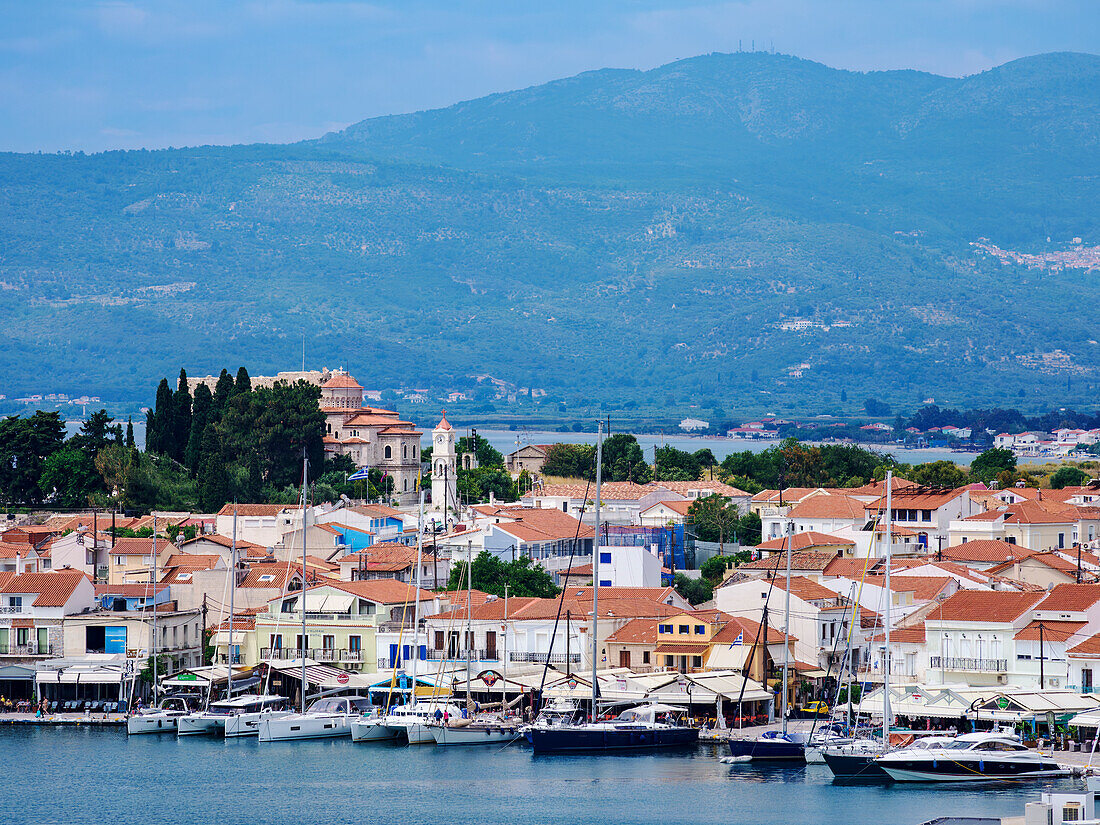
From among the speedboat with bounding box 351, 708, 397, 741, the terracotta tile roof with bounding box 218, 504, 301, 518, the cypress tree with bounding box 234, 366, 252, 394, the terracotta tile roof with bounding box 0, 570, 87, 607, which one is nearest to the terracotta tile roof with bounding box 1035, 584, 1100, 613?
the speedboat with bounding box 351, 708, 397, 741

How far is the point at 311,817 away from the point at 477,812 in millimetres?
3739

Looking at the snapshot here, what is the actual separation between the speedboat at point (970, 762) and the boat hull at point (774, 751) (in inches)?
114

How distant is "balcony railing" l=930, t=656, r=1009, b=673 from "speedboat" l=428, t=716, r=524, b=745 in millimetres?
12046

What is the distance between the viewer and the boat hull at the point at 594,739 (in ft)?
164

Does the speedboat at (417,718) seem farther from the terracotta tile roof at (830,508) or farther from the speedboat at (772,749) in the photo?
the terracotta tile roof at (830,508)

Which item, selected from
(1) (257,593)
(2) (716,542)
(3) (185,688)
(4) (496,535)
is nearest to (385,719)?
(3) (185,688)

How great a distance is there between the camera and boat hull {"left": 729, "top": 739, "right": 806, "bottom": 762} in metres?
47.9

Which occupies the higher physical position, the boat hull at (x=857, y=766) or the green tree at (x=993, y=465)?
the green tree at (x=993, y=465)

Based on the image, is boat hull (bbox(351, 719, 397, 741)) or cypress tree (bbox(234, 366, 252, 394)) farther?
cypress tree (bbox(234, 366, 252, 394))

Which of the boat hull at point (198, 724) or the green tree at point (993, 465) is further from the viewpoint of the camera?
the green tree at point (993, 465)

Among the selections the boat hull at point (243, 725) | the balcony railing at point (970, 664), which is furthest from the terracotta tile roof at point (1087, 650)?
the boat hull at point (243, 725)

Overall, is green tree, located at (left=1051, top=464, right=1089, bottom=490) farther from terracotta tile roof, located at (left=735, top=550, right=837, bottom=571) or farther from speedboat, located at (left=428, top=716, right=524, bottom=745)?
speedboat, located at (left=428, top=716, right=524, bottom=745)

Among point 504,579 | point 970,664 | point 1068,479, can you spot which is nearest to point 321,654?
point 504,579

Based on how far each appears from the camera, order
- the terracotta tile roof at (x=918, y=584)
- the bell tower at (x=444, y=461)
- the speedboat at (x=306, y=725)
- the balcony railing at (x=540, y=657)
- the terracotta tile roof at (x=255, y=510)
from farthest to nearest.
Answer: the bell tower at (x=444, y=461) < the terracotta tile roof at (x=255, y=510) < the terracotta tile roof at (x=918, y=584) < the balcony railing at (x=540, y=657) < the speedboat at (x=306, y=725)
